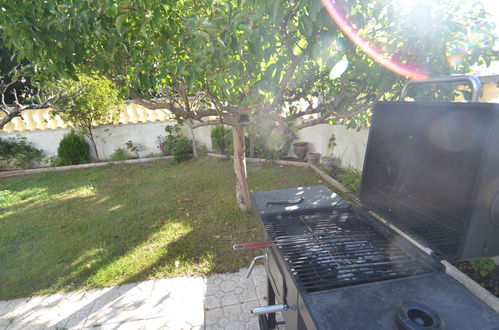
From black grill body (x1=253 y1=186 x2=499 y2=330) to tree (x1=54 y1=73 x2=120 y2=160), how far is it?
808 centimetres

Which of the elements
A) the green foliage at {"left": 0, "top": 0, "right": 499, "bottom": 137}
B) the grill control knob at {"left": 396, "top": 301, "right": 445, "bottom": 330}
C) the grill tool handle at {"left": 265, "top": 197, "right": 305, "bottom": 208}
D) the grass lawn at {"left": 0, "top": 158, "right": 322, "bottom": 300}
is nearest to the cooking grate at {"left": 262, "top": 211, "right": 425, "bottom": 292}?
the grill tool handle at {"left": 265, "top": 197, "right": 305, "bottom": 208}

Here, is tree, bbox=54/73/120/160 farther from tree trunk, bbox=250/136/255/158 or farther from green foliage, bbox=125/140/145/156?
tree trunk, bbox=250/136/255/158

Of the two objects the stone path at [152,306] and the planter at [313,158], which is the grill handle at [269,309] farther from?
the planter at [313,158]

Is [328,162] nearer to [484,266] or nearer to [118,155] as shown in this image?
[484,266]

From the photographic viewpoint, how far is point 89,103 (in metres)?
8.31

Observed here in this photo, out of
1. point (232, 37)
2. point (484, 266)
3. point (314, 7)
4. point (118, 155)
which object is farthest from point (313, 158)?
point (118, 155)

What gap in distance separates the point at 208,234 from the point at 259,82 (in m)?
2.61

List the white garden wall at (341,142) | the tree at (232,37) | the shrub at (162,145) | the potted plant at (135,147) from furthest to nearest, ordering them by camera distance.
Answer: the shrub at (162,145) → the potted plant at (135,147) → the white garden wall at (341,142) → the tree at (232,37)

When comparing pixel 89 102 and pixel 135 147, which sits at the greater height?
pixel 89 102

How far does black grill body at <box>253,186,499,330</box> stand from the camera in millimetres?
976

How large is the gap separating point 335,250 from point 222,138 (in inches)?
300

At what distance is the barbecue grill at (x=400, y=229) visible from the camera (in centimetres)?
101

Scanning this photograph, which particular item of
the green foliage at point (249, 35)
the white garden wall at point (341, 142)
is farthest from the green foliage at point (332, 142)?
the green foliage at point (249, 35)

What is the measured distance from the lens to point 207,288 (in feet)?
10.4
